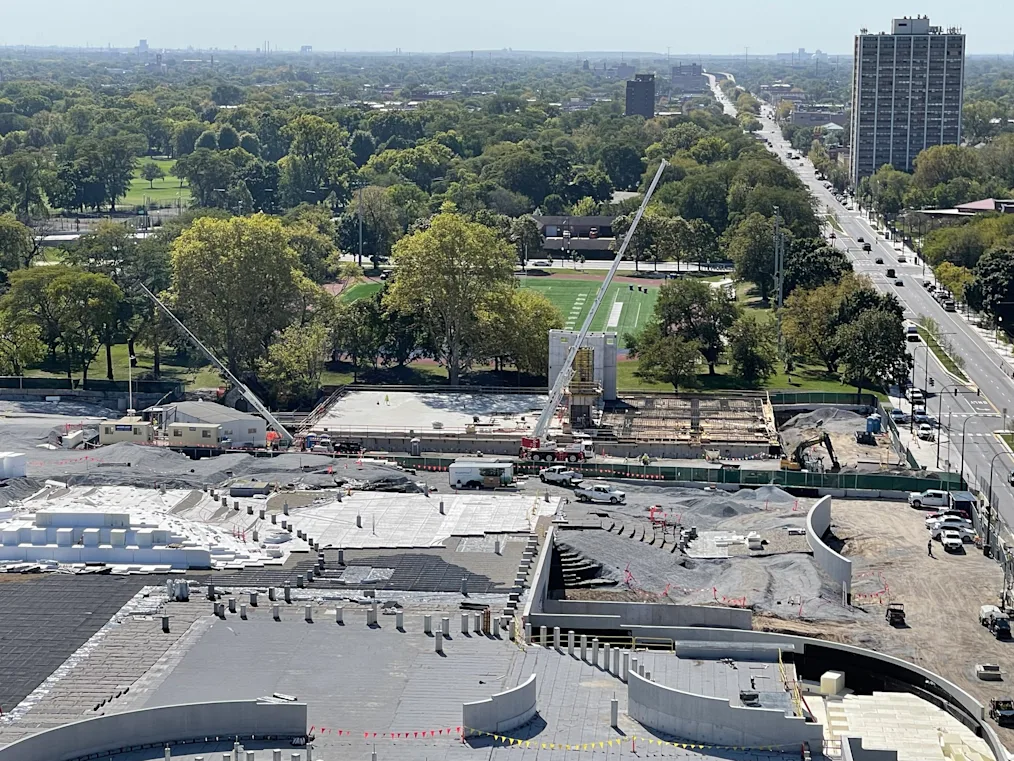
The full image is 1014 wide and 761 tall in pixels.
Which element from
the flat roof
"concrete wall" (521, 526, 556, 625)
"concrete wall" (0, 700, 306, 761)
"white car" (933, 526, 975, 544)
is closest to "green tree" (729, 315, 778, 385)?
the flat roof

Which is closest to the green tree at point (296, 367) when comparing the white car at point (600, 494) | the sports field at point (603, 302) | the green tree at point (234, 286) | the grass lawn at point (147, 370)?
the green tree at point (234, 286)

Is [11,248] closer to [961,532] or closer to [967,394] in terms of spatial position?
[967,394]

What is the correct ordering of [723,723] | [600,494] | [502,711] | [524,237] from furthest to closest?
1. [524,237]
2. [600,494]
3. [502,711]
4. [723,723]

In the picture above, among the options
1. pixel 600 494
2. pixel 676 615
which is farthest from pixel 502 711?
pixel 600 494

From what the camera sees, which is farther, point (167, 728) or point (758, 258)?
point (758, 258)

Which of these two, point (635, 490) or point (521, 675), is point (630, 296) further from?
point (521, 675)

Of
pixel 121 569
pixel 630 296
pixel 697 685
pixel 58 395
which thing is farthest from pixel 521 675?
pixel 630 296
